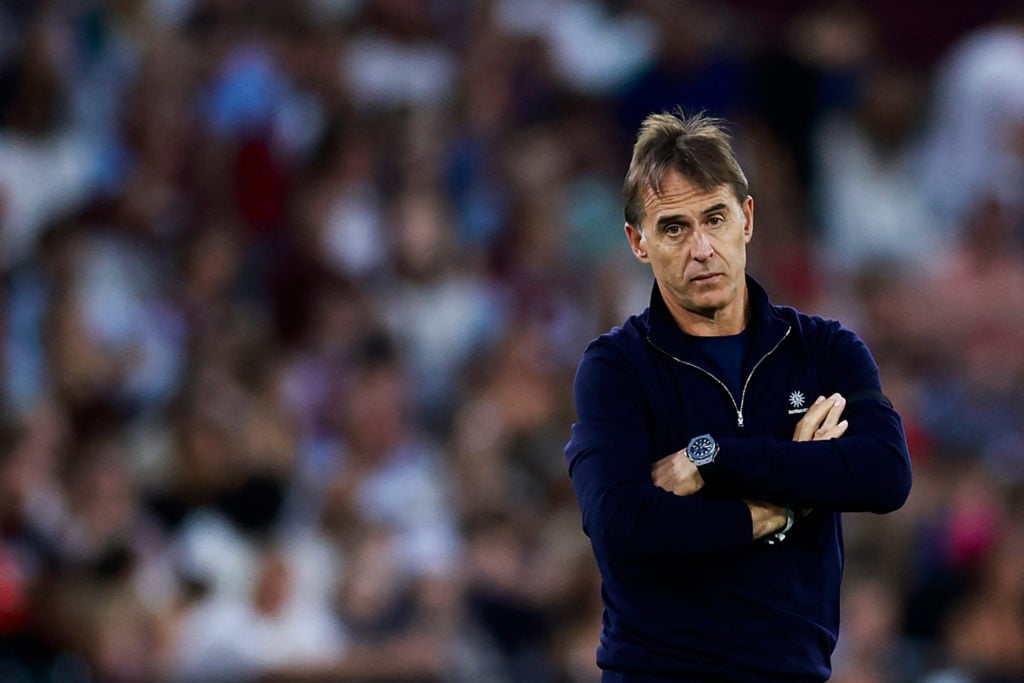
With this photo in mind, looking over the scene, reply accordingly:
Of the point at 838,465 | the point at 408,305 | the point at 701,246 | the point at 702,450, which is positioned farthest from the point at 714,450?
the point at 408,305

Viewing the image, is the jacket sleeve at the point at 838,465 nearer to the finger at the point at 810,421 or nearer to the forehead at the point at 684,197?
the finger at the point at 810,421

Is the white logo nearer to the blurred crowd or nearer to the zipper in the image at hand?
the zipper

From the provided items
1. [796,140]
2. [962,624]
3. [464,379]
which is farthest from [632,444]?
[796,140]

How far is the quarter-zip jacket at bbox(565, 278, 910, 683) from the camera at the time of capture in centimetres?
377

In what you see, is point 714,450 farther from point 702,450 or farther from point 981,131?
point 981,131

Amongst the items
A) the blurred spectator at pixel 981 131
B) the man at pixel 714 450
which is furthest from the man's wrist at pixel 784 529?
the blurred spectator at pixel 981 131

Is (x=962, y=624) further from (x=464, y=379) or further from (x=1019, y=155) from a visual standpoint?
(x=1019, y=155)

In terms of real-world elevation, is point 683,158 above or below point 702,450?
above

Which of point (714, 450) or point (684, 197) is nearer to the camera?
point (714, 450)

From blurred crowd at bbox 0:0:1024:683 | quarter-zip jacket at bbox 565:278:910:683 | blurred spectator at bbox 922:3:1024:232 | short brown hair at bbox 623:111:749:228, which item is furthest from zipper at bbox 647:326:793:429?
blurred spectator at bbox 922:3:1024:232

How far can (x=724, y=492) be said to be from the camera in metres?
3.85

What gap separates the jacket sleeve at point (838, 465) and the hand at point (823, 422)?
0.09 feet

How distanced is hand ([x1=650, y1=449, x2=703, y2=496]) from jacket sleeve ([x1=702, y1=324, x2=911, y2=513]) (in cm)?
4

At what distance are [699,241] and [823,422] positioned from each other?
0.49 meters
